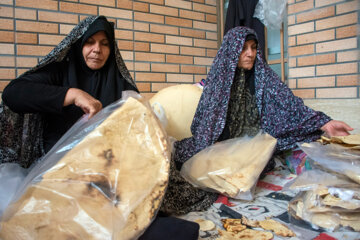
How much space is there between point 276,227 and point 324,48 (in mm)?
→ 1642

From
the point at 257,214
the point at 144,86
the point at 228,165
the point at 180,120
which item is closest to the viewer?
the point at 257,214

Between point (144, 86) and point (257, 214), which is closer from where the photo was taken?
point (257, 214)

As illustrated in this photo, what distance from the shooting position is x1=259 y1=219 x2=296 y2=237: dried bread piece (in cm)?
100

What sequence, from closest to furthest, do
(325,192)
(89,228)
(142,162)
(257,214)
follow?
(89,228) → (142,162) → (325,192) → (257,214)

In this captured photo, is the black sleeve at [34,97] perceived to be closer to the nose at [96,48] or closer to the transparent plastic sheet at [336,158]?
the nose at [96,48]

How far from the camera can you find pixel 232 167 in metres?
1.34

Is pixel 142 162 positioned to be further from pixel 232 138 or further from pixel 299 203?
pixel 232 138

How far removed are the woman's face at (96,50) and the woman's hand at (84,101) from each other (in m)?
0.34

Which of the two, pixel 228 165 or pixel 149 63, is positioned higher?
pixel 149 63

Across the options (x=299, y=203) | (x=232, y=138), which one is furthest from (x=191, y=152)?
(x=299, y=203)

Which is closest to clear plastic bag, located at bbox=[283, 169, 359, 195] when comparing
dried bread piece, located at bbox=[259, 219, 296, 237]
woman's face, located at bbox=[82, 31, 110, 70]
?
dried bread piece, located at bbox=[259, 219, 296, 237]

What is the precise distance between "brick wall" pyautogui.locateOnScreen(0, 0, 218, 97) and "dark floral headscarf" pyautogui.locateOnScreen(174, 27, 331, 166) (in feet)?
2.55

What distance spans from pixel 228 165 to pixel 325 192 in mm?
462

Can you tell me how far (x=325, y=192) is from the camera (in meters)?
1.00
